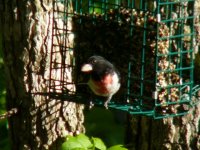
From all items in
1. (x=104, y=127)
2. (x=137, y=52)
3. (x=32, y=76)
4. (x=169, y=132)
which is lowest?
(x=104, y=127)

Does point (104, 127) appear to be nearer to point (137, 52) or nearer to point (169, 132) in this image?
point (169, 132)

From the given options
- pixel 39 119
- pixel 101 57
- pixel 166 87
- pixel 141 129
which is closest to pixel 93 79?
pixel 101 57

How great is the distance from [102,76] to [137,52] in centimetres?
35

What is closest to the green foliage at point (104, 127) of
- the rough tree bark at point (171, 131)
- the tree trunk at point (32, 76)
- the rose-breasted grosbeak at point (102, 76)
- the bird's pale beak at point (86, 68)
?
the rough tree bark at point (171, 131)

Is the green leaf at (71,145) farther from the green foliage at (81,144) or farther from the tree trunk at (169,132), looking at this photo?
the tree trunk at (169,132)

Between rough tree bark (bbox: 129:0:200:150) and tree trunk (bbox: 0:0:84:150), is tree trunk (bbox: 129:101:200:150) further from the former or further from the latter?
tree trunk (bbox: 0:0:84:150)

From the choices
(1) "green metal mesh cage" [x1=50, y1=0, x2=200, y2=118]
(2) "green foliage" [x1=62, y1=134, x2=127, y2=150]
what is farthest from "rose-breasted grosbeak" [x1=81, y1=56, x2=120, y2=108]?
(2) "green foliage" [x1=62, y1=134, x2=127, y2=150]

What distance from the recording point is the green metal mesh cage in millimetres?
5371

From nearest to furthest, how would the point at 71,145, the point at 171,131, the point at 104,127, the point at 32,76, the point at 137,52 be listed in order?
1. the point at 137,52
2. the point at 71,145
3. the point at 32,76
4. the point at 171,131
5. the point at 104,127

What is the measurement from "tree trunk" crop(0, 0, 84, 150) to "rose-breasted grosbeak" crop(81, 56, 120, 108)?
2.05 ft

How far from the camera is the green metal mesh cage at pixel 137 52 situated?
17.6ft

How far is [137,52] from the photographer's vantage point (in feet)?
18.0

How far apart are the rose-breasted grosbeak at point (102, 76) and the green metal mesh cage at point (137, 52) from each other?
0.16m

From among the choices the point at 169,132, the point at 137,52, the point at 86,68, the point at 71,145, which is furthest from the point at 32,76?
the point at 169,132
